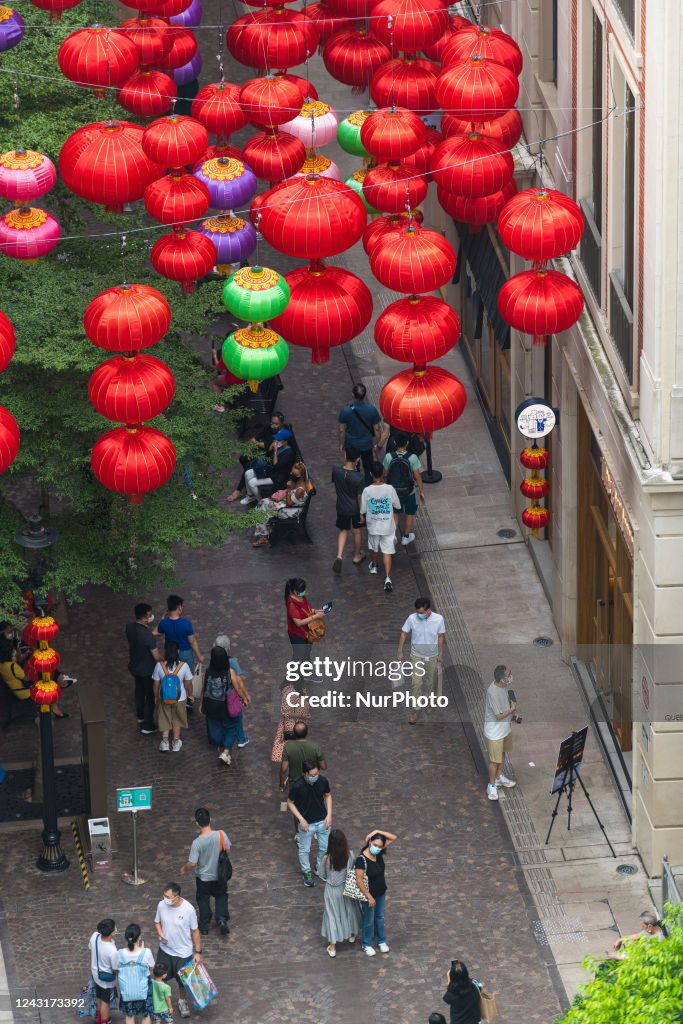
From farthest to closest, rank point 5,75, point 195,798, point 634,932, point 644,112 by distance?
point 5,75 → point 195,798 → point 634,932 → point 644,112

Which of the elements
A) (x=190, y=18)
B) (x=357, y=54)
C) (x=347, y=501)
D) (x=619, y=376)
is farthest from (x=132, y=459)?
(x=190, y=18)

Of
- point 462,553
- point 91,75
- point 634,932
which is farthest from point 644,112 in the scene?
point 462,553

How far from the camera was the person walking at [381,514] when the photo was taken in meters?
30.2

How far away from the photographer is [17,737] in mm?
28109

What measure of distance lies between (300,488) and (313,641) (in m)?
3.27

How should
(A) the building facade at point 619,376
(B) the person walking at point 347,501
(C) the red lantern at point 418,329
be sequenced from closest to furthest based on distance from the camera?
(A) the building facade at point 619,376 → (C) the red lantern at point 418,329 → (B) the person walking at point 347,501

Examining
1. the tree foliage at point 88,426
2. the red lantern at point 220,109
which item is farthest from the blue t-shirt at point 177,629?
the red lantern at point 220,109

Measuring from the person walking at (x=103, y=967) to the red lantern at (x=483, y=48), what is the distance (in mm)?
9724

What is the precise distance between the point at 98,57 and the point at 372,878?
9.24 meters

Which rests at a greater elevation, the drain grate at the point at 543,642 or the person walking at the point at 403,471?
the person walking at the point at 403,471

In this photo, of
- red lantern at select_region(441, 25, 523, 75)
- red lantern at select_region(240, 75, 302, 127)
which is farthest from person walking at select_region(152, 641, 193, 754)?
red lantern at select_region(441, 25, 523, 75)

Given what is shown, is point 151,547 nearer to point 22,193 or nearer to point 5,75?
point 22,193

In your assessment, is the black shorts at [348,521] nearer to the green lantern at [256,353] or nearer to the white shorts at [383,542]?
the white shorts at [383,542]

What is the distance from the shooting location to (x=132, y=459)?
2358 centimetres
